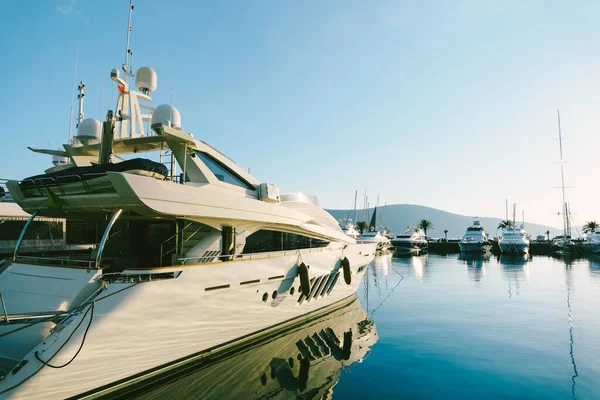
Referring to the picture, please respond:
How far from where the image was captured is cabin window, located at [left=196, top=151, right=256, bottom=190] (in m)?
9.87

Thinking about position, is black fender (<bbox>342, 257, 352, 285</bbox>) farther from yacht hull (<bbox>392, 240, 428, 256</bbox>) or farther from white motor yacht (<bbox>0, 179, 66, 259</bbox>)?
yacht hull (<bbox>392, 240, 428, 256</bbox>)

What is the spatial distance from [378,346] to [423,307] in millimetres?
6532

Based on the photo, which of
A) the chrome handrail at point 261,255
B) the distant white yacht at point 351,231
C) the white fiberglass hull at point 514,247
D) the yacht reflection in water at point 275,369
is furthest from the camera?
the white fiberglass hull at point 514,247

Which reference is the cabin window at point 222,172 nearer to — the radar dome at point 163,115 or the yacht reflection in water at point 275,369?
the radar dome at point 163,115

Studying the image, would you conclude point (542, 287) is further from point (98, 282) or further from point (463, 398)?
point (98, 282)

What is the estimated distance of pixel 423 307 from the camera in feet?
54.5

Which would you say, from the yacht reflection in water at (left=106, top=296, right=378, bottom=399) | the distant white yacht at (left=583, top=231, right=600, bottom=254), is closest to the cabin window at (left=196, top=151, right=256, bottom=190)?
the yacht reflection in water at (left=106, top=296, right=378, bottom=399)

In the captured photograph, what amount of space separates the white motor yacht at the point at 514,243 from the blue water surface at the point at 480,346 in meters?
37.9

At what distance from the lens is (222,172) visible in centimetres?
1035

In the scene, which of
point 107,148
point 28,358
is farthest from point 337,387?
point 107,148

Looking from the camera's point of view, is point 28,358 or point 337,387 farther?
point 337,387

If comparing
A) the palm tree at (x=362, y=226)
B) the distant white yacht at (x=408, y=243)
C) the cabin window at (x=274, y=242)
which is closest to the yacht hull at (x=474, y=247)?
the distant white yacht at (x=408, y=243)

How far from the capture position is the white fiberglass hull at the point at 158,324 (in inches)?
232

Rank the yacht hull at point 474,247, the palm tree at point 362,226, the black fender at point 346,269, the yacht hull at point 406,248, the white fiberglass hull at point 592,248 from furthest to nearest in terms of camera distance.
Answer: the palm tree at point 362,226, the yacht hull at point 406,248, the yacht hull at point 474,247, the white fiberglass hull at point 592,248, the black fender at point 346,269
